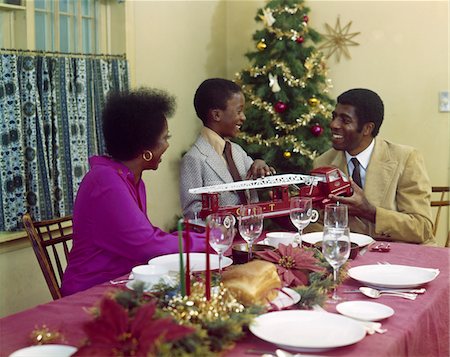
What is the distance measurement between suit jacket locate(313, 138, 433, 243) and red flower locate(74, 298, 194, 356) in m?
1.73

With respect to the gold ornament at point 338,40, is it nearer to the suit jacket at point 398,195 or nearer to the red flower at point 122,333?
the suit jacket at point 398,195

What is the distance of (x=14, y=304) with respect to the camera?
Result: 3.39 meters

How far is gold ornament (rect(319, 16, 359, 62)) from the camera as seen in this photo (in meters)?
4.90

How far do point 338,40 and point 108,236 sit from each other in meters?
3.29

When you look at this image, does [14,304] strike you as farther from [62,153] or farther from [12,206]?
[62,153]

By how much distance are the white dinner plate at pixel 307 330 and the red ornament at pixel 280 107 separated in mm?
3050

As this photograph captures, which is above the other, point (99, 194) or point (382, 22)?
point (382, 22)

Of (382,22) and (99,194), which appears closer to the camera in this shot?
(99,194)

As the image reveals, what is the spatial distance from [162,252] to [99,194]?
286 millimetres

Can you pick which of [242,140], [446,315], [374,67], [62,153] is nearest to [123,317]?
[446,315]

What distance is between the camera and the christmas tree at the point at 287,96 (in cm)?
449

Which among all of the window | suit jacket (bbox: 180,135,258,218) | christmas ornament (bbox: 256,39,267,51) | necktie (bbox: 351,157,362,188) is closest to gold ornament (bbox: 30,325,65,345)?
suit jacket (bbox: 180,135,258,218)

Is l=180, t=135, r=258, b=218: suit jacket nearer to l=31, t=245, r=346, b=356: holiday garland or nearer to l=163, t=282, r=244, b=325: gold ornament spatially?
l=31, t=245, r=346, b=356: holiday garland

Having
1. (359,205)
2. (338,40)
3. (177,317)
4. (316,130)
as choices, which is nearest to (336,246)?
(177,317)
